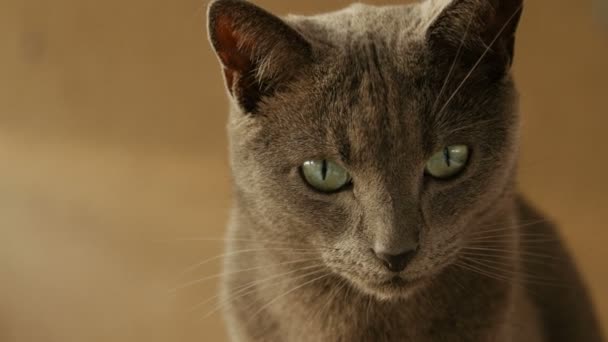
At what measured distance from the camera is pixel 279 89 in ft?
3.29

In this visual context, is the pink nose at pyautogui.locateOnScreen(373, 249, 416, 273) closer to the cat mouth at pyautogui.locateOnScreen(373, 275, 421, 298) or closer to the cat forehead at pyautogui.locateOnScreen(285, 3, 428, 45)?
the cat mouth at pyautogui.locateOnScreen(373, 275, 421, 298)

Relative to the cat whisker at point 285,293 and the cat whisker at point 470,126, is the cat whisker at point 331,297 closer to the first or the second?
the cat whisker at point 285,293

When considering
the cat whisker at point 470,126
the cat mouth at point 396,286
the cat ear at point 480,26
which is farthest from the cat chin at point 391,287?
the cat ear at point 480,26

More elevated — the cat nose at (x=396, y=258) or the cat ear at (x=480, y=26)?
the cat ear at (x=480, y=26)

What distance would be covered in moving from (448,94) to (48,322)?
1.38 meters

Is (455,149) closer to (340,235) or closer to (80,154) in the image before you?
(340,235)

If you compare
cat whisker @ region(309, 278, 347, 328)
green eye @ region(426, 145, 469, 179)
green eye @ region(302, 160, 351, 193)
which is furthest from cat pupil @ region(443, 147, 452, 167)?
cat whisker @ region(309, 278, 347, 328)

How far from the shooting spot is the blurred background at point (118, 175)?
1732 millimetres

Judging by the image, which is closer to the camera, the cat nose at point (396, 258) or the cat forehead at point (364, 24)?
the cat nose at point (396, 258)

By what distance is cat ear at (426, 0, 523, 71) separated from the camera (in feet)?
2.97

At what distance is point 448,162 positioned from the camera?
37.5 inches

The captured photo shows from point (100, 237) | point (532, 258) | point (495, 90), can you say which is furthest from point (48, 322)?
point (495, 90)

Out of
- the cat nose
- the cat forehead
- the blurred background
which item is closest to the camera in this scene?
the cat nose

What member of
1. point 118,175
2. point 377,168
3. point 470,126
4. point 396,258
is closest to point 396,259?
point 396,258
